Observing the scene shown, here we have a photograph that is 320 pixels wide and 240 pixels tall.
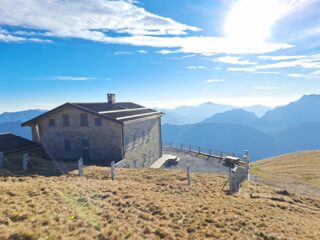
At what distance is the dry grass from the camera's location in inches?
354

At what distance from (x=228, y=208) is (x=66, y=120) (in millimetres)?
22568

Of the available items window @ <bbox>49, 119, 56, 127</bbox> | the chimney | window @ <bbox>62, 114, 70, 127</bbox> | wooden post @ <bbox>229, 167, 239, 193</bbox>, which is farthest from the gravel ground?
window @ <bbox>49, 119, 56, 127</bbox>

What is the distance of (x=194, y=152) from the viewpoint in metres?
46.4

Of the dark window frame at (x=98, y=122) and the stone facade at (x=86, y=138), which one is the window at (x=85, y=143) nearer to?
the stone facade at (x=86, y=138)

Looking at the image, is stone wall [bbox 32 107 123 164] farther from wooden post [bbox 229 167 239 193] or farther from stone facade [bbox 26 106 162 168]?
wooden post [bbox 229 167 239 193]

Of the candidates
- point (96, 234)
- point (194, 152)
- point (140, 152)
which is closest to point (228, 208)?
point (96, 234)

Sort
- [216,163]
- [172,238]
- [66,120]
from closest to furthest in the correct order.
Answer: [172,238]
[66,120]
[216,163]

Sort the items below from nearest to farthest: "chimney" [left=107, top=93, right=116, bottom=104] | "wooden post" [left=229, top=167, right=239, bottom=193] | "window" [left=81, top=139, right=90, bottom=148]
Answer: "wooden post" [left=229, top=167, right=239, bottom=193] → "window" [left=81, top=139, right=90, bottom=148] → "chimney" [left=107, top=93, right=116, bottom=104]

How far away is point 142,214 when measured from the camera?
11.3 meters

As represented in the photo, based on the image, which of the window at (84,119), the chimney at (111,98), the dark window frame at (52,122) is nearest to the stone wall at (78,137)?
the dark window frame at (52,122)

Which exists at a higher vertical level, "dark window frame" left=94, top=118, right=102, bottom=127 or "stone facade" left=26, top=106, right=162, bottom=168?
"dark window frame" left=94, top=118, right=102, bottom=127

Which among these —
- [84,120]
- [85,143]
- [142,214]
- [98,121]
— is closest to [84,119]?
[84,120]

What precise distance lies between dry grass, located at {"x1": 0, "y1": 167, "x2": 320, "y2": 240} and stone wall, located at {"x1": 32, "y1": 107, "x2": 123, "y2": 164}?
1227cm

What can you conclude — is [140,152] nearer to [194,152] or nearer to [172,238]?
[194,152]
